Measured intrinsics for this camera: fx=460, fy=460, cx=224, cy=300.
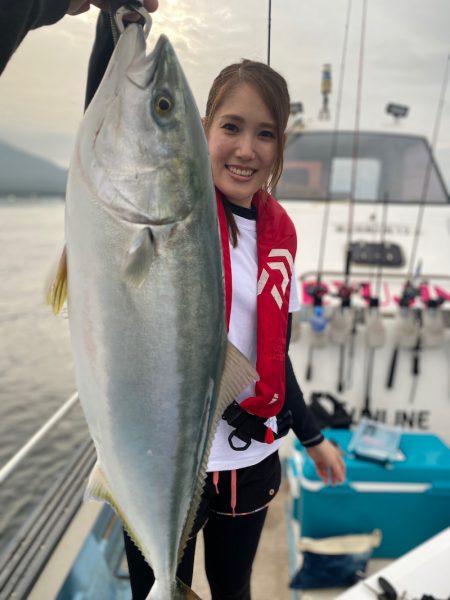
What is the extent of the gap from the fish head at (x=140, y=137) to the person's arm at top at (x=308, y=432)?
0.73m

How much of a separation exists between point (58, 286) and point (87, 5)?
58 cm

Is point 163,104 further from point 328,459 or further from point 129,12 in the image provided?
point 328,459

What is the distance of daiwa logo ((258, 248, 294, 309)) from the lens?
1.28 metres

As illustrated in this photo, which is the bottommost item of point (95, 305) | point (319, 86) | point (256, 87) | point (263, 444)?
point (263, 444)

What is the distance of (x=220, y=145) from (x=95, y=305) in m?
0.61

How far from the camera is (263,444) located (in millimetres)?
1325

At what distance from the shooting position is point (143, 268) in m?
0.78

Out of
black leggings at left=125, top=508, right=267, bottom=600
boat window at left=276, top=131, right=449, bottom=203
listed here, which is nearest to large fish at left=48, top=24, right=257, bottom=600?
black leggings at left=125, top=508, right=267, bottom=600

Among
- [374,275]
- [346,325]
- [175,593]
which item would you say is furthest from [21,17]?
[374,275]

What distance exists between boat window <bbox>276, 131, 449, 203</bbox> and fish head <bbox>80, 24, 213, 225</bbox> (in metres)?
4.13

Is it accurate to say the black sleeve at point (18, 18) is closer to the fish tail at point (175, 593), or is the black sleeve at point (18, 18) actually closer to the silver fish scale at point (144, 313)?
the silver fish scale at point (144, 313)

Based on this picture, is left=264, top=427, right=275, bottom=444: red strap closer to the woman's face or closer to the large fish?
the large fish

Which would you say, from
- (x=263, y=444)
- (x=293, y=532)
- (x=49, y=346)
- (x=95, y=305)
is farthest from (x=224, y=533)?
(x=49, y=346)

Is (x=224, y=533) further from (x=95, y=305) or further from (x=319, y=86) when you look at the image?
(x=319, y=86)
